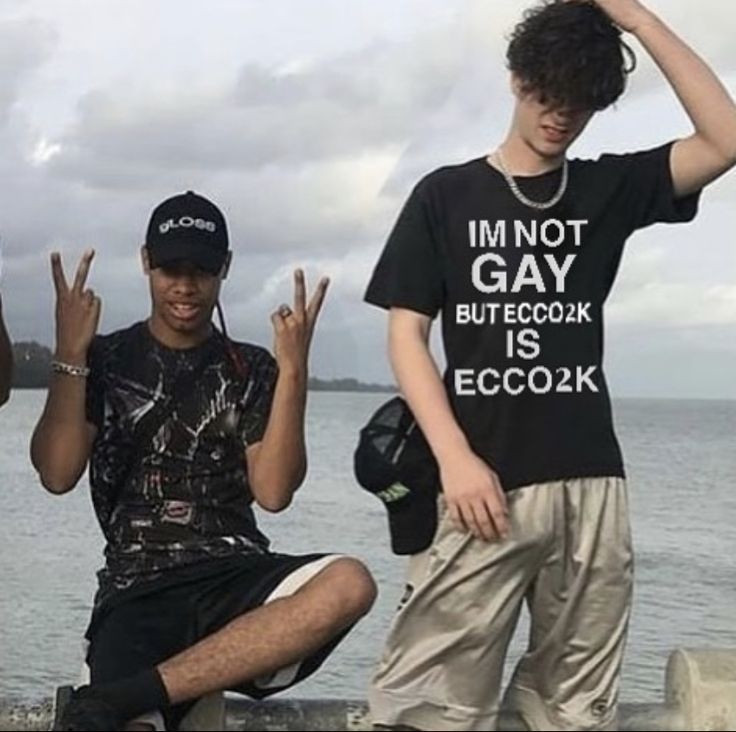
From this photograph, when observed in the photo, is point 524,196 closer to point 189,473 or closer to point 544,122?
point 544,122

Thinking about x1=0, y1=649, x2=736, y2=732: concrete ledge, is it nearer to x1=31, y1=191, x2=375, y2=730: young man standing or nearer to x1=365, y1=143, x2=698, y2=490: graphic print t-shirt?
x1=31, y1=191, x2=375, y2=730: young man standing

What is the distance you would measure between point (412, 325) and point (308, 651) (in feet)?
3.41

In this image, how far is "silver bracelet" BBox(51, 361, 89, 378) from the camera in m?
4.53

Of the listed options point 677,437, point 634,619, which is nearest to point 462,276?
point 634,619

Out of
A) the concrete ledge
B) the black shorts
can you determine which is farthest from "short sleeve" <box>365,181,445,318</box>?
the concrete ledge

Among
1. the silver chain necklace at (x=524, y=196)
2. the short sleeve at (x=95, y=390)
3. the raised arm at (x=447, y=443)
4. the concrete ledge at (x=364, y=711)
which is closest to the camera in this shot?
the raised arm at (x=447, y=443)

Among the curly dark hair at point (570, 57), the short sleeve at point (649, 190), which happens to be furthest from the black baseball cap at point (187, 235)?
the short sleeve at point (649, 190)

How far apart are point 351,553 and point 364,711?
67.4 ft

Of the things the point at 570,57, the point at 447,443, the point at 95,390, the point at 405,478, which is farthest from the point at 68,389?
the point at 570,57

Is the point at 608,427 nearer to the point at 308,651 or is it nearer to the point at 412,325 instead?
the point at 412,325

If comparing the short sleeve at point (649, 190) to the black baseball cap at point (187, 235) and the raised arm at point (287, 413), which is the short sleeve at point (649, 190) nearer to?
the raised arm at point (287, 413)

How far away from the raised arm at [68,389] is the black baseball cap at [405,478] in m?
0.96

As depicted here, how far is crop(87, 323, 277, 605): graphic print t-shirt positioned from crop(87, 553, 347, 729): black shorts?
65 mm

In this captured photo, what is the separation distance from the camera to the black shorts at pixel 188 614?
14.8 ft
